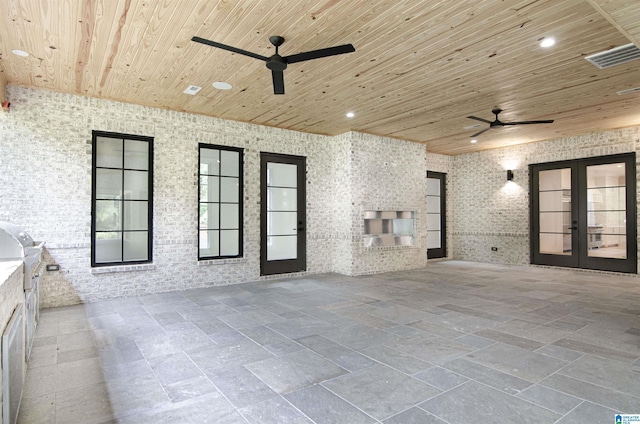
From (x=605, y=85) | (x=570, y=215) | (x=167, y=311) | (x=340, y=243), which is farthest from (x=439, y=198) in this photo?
(x=167, y=311)

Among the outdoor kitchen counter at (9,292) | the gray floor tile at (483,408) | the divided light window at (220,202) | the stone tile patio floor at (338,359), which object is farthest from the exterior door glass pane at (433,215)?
the outdoor kitchen counter at (9,292)

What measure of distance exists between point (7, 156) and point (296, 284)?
4.53 m

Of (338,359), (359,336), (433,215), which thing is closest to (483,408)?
(338,359)

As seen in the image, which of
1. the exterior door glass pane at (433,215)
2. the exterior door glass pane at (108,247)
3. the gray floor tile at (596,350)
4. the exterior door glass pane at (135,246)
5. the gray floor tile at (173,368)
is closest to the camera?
the gray floor tile at (173,368)

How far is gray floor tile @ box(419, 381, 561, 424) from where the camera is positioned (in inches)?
85.0

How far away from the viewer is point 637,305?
16.0 ft

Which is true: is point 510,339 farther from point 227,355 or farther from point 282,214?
point 282,214

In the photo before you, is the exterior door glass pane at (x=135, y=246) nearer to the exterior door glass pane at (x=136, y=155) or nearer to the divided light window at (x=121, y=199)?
the divided light window at (x=121, y=199)

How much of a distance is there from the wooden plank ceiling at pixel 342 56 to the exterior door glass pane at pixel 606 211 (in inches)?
63.3

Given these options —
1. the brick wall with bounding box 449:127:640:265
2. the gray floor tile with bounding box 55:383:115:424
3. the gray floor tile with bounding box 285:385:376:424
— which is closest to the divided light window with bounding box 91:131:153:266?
the gray floor tile with bounding box 55:383:115:424

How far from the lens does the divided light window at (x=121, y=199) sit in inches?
216

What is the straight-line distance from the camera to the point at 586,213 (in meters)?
7.85

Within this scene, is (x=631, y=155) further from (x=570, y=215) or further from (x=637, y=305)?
(x=637, y=305)

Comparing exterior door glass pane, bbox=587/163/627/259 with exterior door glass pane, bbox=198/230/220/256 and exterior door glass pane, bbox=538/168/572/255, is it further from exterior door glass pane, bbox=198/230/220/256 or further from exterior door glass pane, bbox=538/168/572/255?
exterior door glass pane, bbox=198/230/220/256
